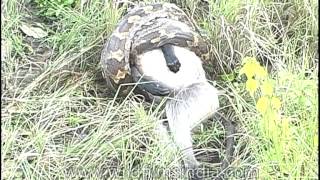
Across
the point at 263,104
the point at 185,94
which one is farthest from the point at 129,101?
the point at 263,104

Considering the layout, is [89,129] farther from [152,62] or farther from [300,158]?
[300,158]

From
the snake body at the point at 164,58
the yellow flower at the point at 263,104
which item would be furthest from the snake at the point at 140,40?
the yellow flower at the point at 263,104

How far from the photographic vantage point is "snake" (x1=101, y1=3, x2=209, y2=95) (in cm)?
381

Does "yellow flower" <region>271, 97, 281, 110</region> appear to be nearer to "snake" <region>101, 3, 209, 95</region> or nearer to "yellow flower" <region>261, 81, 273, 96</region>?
"yellow flower" <region>261, 81, 273, 96</region>

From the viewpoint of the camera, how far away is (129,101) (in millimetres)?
3691

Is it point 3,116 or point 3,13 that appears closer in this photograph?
point 3,116

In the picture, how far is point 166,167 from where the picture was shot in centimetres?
330

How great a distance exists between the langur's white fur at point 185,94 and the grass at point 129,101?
0.06 meters

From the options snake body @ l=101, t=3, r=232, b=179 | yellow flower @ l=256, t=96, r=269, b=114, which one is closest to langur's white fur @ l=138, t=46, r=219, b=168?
snake body @ l=101, t=3, r=232, b=179

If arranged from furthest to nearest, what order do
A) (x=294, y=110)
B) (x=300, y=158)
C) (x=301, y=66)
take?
(x=301, y=66)
(x=294, y=110)
(x=300, y=158)

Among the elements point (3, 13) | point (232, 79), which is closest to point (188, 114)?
point (232, 79)

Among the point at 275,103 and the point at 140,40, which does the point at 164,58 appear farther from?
the point at 275,103

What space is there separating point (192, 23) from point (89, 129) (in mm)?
848

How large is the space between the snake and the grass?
109mm
